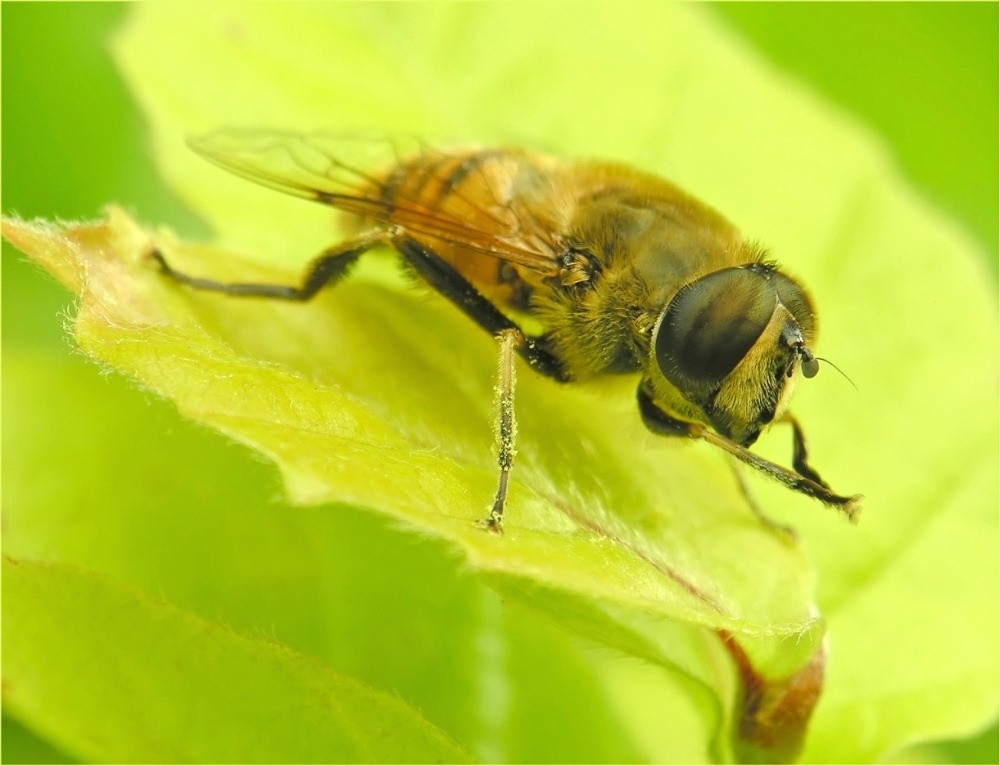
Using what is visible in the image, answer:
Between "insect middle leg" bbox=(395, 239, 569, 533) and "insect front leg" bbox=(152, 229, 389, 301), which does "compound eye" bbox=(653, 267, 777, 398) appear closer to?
"insect middle leg" bbox=(395, 239, 569, 533)

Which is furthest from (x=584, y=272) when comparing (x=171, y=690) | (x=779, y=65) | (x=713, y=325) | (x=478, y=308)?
(x=779, y=65)

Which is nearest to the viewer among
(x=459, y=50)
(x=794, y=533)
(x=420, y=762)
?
(x=420, y=762)

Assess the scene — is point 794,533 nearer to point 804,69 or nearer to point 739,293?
point 739,293

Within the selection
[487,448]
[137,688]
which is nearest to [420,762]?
[137,688]

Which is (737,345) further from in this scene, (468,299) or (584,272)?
(468,299)

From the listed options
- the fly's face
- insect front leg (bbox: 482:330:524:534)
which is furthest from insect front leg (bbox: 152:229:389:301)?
the fly's face

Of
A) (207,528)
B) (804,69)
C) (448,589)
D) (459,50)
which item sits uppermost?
(804,69)

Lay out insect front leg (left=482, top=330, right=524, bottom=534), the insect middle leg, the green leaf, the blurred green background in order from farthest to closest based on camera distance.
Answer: the blurred green background, the insect middle leg, insect front leg (left=482, top=330, right=524, bottom=534), the green leaf

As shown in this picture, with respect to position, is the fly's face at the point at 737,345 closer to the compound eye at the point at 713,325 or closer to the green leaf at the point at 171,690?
the compound eye at the point at 713,325
